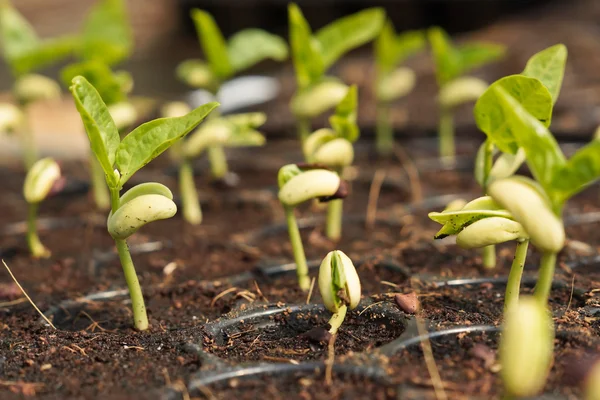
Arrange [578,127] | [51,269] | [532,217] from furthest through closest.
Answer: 1. [578,127]
2. [51,269]
3. [532,217]

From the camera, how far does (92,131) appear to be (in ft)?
2.60

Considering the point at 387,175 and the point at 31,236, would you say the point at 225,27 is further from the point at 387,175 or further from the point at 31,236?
the point at 31,236

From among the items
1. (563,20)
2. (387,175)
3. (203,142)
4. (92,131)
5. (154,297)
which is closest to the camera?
(92,131)

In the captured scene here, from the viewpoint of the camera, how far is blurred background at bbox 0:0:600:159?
222 cm

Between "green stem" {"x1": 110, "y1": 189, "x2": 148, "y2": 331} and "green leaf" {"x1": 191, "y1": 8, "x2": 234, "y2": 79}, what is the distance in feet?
2.17

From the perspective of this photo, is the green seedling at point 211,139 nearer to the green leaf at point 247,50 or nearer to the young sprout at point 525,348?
the green leaf at point 247,50

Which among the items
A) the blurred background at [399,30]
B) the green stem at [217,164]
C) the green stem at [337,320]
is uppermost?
the green stem at [337,320]

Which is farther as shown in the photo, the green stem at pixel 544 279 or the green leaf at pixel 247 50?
the green leaf at pixel 247 50

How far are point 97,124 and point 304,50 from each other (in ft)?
1.93

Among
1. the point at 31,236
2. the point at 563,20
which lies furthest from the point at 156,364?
the point at 563,20

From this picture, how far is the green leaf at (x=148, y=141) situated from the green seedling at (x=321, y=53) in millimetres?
528

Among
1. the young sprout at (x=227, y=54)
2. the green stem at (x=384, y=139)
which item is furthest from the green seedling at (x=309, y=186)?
the green stem at (x=384, y=139)

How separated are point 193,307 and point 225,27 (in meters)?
3.16

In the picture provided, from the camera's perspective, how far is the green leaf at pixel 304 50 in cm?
127
